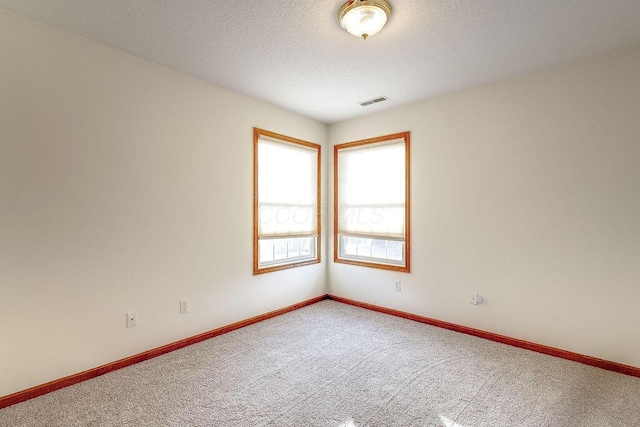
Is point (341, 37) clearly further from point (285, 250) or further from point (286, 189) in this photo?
point (285, 250)

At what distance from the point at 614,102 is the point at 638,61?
1.04 ft

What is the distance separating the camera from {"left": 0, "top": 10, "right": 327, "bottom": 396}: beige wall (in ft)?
6.89

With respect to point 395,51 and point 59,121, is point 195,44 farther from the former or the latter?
point 395,51

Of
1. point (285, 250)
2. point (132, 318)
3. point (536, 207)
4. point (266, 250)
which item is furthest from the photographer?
point (285, 250)

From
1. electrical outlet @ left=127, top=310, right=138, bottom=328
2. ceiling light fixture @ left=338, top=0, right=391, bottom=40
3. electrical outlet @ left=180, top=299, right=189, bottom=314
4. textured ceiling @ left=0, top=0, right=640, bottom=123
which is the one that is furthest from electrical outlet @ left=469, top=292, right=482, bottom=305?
electrical outlet @ left=127, top=310, right=138, bottom=328

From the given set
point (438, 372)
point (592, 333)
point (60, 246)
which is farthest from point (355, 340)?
point (60, 246)

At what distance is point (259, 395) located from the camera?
7.02 feet

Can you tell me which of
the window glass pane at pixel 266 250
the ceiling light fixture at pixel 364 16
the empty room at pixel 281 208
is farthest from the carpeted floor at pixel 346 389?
the ceiling light fixture at pixel 364 16

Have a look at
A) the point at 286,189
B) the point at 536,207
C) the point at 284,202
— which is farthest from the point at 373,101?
the point at 536,207

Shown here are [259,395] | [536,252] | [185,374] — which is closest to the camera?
[259,395]

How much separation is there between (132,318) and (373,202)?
112 inches

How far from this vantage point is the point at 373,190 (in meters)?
4.04

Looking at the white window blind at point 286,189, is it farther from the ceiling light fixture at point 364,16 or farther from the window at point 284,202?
the ceiling light fixture at point 364,16

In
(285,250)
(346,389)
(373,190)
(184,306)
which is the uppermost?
(373,190)
